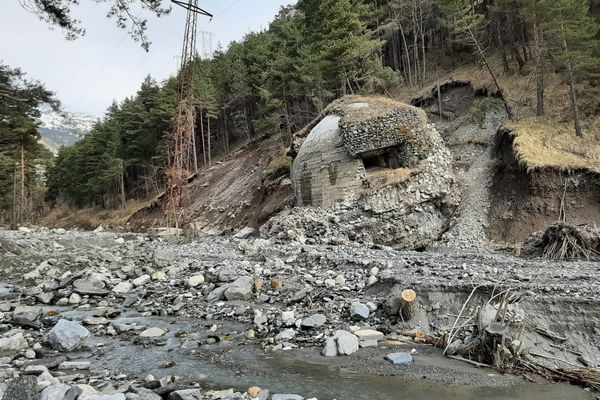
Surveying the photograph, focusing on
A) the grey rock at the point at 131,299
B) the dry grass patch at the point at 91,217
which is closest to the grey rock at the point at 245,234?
the grey rock at the point at 131,299

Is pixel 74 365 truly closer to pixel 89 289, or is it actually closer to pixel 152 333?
pixel 152 333

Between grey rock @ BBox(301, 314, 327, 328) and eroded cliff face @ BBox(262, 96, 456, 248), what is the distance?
32.8 feet

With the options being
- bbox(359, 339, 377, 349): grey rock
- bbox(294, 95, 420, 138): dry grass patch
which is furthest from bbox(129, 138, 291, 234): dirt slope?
bbox(359, 339, 377, 349): grey rock

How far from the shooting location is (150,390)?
545 cm

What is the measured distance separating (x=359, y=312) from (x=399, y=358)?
1774 millimetres

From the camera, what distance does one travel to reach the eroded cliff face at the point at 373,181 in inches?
739

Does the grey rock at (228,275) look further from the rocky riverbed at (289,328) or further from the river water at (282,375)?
the river water at (282,375)

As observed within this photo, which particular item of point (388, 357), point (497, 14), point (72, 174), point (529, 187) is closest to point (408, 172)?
point (529, 187)

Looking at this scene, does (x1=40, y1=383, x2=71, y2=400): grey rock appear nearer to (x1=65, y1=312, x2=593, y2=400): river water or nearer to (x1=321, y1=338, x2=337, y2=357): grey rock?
(x1=65, y1=312, x2=593, y2=400): river water

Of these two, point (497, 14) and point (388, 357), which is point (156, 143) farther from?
point (388, 357)

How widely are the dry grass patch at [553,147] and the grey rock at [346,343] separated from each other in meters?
16.6

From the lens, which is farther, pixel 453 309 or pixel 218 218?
pixel 218 218

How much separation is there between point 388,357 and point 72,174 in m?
75.3

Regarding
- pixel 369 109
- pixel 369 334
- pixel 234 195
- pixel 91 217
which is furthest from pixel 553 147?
pixel 91 217
